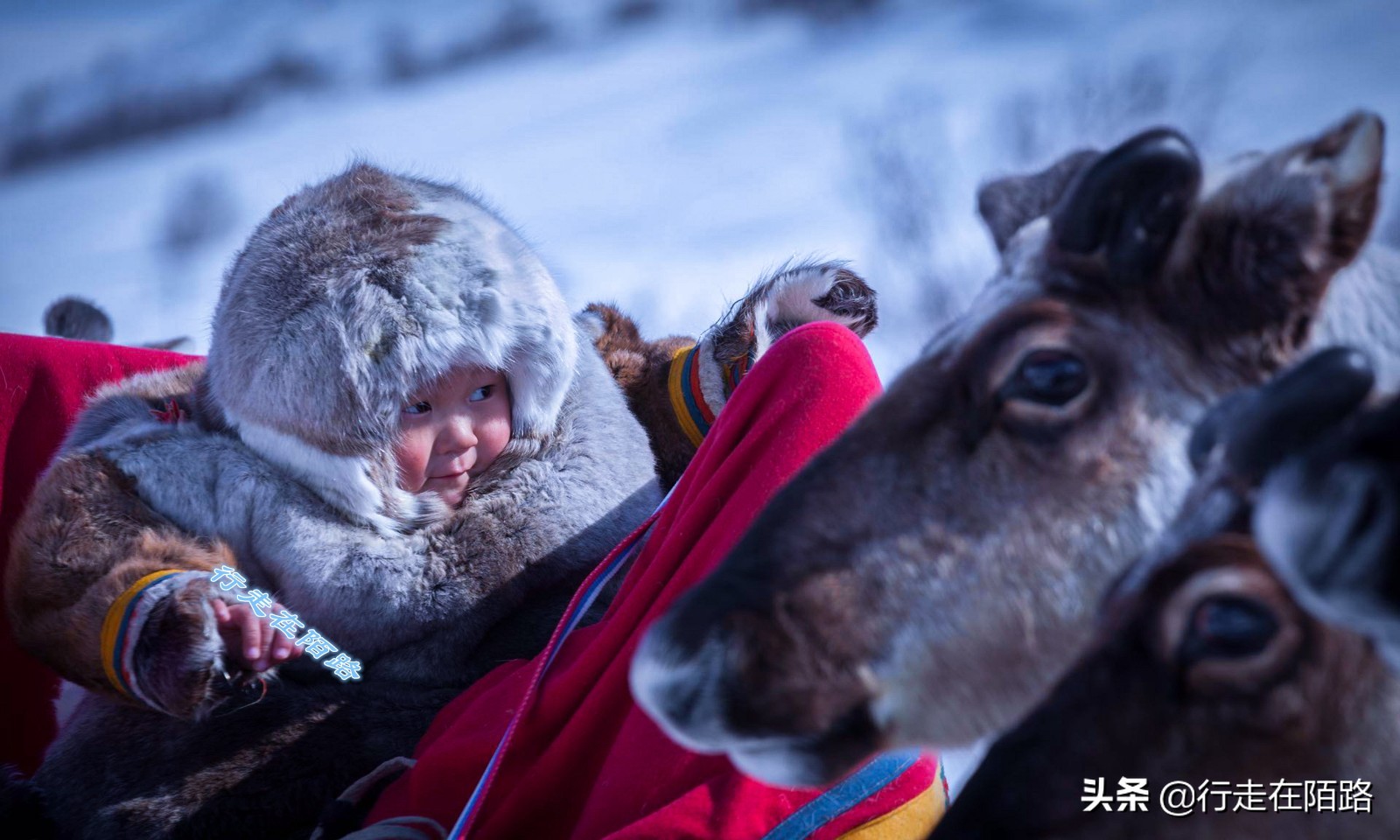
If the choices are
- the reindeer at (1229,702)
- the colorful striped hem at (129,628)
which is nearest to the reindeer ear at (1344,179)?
the reindeer at (1229,702)

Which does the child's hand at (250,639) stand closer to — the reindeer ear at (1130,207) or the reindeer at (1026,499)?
the reindeer at (1026,499)

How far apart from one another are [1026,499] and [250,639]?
117cm

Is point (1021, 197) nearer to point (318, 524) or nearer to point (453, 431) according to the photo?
point (453, 431)

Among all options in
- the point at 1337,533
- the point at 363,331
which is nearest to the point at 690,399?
the point at 363,331

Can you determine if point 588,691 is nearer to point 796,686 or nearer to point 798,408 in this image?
point 798,408

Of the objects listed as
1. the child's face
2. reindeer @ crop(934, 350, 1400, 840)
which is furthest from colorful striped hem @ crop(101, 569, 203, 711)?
reindeer @ crop(934, 350, 1400, 840)

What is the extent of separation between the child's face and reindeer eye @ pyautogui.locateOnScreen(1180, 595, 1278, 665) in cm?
133

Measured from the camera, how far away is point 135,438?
68.7 inches

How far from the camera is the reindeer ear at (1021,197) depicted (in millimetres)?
1030

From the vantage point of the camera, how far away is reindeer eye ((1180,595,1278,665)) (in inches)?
25.0

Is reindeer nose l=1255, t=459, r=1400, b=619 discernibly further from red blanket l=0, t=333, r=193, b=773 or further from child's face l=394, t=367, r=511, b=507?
red blanket l=0, t=333, r=193, b=773

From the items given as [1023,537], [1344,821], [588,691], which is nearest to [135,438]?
[588,691]

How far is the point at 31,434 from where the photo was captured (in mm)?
2074

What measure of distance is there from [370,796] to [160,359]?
1.41 m
